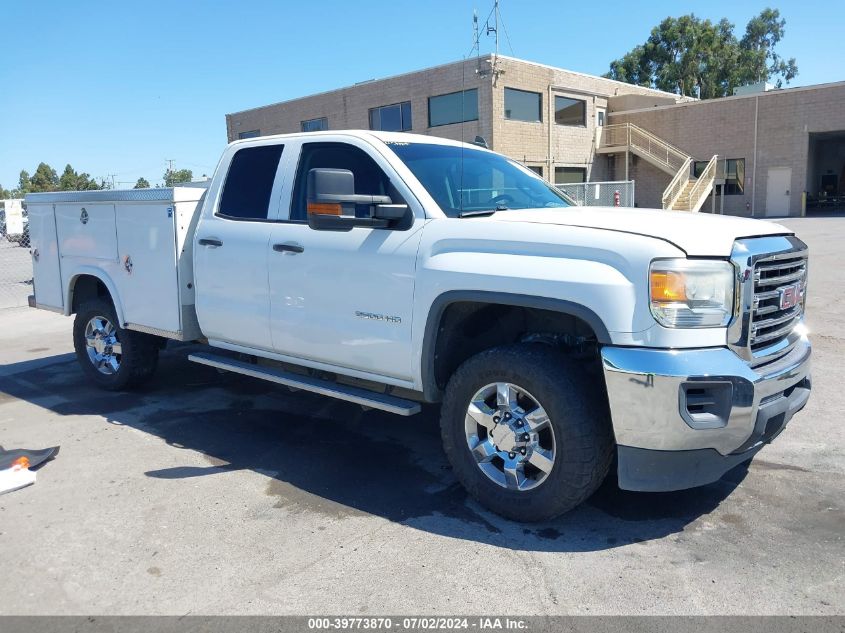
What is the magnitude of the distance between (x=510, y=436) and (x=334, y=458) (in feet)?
5.33

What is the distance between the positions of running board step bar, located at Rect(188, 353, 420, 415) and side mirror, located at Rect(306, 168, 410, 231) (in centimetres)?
106

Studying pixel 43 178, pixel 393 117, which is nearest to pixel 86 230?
pixel 393 117

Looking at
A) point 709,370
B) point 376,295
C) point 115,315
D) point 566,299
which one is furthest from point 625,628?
point 115,315

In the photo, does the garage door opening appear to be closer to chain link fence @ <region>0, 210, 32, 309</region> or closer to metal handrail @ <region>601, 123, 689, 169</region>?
metal handrail @ <region>601, 123, 689, 169</region>

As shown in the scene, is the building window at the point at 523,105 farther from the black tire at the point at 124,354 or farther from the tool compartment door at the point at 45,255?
the black tire at the point at 124,354

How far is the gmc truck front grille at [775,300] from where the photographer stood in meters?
3.50

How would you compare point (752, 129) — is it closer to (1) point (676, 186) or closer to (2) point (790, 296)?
→ (1) point (676, 186)

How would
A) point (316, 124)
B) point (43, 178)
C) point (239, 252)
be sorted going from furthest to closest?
1. point (43, 178)
2. point (316, 124)
3. point (239, 252)

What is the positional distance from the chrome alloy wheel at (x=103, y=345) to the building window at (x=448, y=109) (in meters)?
23.1

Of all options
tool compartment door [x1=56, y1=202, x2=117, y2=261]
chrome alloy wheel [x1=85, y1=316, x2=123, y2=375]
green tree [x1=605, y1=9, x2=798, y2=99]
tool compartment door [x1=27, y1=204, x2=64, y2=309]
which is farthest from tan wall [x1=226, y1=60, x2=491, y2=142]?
green tree [x1=605, y1=9, x2=798, y2=99]

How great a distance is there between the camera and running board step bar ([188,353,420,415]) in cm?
426

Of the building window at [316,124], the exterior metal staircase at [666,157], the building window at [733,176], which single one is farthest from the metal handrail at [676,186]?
the building window at [316,124]

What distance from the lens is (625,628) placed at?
291 cm

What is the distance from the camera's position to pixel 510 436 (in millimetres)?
3789
